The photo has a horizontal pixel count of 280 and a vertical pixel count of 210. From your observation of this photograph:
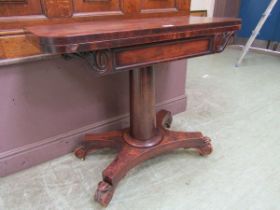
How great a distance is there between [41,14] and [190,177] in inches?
42.6

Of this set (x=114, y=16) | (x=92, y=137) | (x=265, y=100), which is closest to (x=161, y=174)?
(x=92, y=137)

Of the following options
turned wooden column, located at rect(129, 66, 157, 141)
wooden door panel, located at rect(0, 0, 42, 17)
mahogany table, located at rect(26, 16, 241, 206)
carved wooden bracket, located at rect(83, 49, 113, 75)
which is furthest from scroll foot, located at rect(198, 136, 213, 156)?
wooden door panel, located at rect(0, 0, 42, 17)

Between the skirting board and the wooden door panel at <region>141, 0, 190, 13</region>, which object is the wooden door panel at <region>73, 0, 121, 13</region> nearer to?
the wooden door panel at <region>141, 0, 190, 13</region>

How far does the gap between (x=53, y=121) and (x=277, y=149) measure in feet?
4.41

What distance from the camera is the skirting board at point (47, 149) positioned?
3.95 feet

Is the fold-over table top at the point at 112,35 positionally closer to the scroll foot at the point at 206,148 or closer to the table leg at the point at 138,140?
the table leg at the point at 138,140

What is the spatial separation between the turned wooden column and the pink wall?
0.93 ft

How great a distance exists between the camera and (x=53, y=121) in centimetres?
129

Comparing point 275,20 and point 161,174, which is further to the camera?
point 275,20

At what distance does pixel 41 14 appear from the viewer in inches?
41.5

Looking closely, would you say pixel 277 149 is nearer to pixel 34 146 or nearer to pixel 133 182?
pixel 133 182

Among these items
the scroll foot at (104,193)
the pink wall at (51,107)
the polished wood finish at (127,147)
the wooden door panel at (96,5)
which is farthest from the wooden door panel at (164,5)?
the scroll foot at (104,193)

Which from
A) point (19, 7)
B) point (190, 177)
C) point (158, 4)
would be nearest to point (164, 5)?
point (158, 4)

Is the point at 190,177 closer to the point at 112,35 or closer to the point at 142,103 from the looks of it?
the point at 142,103
